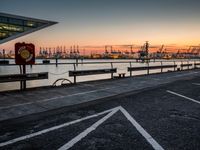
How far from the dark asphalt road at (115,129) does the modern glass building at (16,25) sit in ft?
210

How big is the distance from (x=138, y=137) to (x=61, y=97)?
520 cm

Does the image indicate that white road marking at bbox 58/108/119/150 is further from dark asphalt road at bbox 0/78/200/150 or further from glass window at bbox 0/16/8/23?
glass window at bbox 0/16/8/23

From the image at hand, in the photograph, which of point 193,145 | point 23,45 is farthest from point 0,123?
point 23,45

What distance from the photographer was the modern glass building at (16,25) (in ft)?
208

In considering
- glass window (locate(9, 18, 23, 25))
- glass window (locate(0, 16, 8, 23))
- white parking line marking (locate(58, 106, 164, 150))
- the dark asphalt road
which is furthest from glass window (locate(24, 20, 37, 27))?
white parking line marking (locate(58, 106, 164, 150))

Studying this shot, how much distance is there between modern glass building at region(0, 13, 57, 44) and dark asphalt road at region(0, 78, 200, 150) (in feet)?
210

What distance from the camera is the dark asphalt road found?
4.21 m

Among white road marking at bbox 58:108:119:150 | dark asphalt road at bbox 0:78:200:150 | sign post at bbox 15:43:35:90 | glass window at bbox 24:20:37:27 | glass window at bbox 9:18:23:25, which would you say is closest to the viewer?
white road marking at bbox 58:108:119:150

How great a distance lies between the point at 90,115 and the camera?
6363 millimetres

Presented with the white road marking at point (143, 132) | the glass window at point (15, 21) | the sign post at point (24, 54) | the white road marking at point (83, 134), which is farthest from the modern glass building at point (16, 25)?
the white road marking at point (143, 132)

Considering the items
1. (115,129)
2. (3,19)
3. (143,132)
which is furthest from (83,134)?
(3,19)

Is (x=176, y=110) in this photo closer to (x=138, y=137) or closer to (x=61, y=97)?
(x=138, y=137)

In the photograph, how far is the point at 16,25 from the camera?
66.4m

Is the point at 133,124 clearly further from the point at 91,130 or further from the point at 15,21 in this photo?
the point at 15,21
